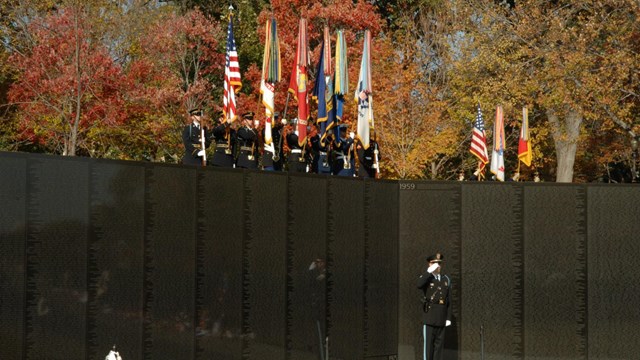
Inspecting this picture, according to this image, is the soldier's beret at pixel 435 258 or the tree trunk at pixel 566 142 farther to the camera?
the tree trunk at pixel 566 142

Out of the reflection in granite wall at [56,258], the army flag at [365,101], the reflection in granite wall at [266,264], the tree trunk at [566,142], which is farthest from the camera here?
the tree trunk at [566,142]

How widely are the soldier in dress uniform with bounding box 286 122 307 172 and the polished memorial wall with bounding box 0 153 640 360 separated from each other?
374 centimetres

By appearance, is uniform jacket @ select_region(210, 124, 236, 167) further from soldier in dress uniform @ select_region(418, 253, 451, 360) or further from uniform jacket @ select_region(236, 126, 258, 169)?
soldier in dress uniform @ select_region(418, 253, 451, 360)

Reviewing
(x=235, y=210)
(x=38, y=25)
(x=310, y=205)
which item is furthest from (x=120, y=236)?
(x=38, y=25)

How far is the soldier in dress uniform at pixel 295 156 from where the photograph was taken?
22.8 m

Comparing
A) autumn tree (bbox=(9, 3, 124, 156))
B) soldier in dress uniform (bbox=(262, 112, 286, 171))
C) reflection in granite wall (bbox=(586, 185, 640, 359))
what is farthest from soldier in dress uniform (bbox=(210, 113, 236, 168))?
autumn tree (bbox=(9, 3, 124, 156))

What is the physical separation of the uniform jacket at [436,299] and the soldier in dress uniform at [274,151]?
4922 millimetres

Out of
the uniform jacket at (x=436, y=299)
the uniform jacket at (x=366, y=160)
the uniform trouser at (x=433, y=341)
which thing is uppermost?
the uniform jacket at (x=366, y=160)

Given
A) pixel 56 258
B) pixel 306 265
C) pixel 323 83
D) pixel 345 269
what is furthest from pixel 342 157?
pixel 56 258

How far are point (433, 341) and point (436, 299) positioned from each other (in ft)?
2.43

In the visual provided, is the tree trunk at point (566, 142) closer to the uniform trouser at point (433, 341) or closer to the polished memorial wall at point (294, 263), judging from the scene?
the polished memorial wall at point (294, 263)

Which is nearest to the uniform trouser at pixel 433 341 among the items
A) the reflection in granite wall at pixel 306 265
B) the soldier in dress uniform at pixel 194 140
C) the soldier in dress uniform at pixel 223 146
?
the reflection in granite wall at pixel 306 265

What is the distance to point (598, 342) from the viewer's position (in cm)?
1861

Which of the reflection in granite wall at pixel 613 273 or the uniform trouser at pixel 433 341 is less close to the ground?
the reflection in granite wall at pixel 613 273
